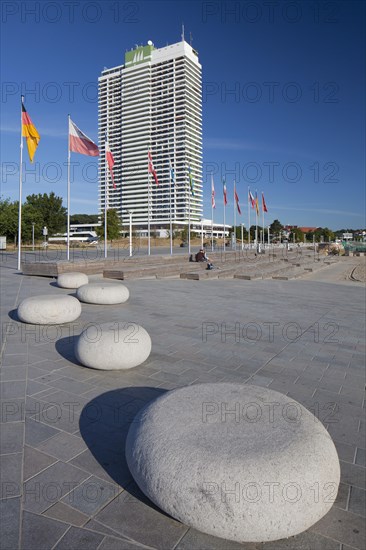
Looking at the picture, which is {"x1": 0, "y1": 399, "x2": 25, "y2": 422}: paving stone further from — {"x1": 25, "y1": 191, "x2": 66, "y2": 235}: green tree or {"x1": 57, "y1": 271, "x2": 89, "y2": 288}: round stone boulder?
{"x1": 25, "y1": 191, "x2": 66, "y2": 235}: green tree

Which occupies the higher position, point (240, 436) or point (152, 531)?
point (240, 436)

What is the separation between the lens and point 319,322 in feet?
31.5

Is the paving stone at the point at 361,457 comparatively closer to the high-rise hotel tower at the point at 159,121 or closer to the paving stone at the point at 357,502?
the paving stone at the point at 357,502

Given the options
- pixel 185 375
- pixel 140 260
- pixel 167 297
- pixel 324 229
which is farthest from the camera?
pixel 324 229

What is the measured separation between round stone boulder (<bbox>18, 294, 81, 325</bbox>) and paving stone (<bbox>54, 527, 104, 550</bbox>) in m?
5.81

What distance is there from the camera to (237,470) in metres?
2.31

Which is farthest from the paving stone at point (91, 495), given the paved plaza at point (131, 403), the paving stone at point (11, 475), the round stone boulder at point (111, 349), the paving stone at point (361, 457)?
the round stone boulder at point (111, 349)

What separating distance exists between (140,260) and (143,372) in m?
15.9

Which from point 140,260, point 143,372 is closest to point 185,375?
point 143,372

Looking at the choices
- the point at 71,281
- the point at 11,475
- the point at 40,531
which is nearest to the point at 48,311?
the point at 11,475

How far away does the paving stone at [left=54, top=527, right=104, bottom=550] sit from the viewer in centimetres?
230

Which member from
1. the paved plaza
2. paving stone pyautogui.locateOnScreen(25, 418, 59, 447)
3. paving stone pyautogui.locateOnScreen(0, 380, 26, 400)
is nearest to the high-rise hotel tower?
the paved plaza

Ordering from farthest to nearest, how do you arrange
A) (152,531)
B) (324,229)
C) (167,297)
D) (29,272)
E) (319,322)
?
(324,229) → (29,272) → (167,297) → (319,322) → (152,531)

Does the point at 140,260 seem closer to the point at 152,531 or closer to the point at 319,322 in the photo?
the point at 319,322
